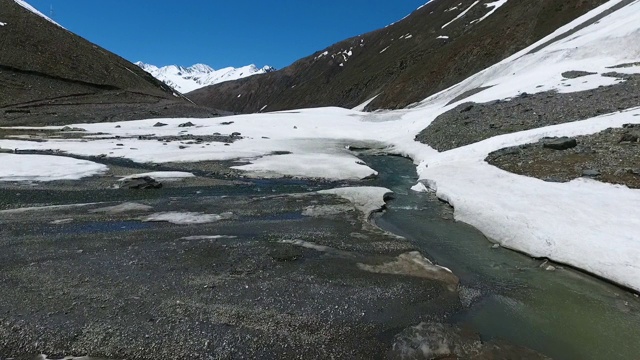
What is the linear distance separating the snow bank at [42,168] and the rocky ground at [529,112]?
24416 millimetres

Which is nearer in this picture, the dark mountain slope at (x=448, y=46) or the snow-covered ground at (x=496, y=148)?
the snow-covered ground at (x=496, y=148)

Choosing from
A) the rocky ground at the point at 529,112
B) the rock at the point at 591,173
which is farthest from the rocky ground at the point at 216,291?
the rocky ground at the point at 529,112

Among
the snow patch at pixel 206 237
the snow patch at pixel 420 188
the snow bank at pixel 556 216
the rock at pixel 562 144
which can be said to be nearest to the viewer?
the snow bank at pixel 556 216

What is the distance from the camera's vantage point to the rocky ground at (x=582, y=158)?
1689 centimetres

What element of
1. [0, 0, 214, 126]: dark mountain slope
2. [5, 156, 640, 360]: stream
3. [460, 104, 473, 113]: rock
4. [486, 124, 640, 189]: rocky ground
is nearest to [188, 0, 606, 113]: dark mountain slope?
[460, 104, 473, 113]: rock

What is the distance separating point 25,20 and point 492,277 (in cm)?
11179

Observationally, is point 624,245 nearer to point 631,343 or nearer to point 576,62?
point 631,343

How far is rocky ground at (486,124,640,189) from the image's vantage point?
16.9 meters

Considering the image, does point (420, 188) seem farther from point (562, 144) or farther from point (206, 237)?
point (206, 237)

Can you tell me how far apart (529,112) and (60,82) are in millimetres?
82787

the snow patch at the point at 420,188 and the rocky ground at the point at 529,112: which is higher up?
the rocky ground at the point at 529,112

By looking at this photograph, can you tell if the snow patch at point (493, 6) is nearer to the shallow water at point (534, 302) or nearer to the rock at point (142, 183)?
the rock at point (142, 183)

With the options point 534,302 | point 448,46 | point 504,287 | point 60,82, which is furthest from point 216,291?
point 448,46

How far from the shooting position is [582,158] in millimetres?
19516
